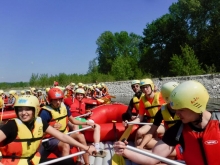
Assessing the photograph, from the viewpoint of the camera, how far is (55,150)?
12.6 ft

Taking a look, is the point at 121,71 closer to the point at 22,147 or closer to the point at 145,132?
the point at 145,132

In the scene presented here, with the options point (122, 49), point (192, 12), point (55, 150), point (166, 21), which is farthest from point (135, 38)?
point (55, 150)

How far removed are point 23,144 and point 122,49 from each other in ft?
151

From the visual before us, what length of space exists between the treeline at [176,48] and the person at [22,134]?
19.4 meters

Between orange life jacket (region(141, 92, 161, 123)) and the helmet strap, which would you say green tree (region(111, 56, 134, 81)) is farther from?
the helmet strap

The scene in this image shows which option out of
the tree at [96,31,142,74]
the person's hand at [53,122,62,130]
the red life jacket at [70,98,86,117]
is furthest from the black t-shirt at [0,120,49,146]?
the tree at [96,31,142,74]

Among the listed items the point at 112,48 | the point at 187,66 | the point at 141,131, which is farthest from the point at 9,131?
the point at 112,48

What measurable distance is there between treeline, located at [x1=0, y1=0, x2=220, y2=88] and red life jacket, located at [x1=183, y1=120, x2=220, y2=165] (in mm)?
19829

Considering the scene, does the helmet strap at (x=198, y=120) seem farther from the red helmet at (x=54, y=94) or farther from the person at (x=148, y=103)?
the person at (x=148, y=103)

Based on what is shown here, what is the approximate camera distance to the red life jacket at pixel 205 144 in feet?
5.83

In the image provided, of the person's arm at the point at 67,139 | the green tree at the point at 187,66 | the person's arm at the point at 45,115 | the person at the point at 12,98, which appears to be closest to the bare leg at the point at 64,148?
the person's arm at the point at 45,115

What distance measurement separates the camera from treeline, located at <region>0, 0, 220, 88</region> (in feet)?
83.3

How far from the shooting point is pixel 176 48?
3189 centimetres

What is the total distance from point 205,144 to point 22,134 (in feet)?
5.85
